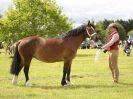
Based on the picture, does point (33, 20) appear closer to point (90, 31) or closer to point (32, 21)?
point (32, 21)

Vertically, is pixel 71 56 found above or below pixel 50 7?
below

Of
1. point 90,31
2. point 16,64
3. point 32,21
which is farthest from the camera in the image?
point 32,21

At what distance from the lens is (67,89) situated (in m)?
15.3

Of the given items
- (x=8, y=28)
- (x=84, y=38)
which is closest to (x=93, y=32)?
(x=84, y=38)

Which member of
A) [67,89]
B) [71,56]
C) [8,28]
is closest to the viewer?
[67,89]

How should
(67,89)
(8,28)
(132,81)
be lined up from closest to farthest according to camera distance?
(67,89) < (132,81) < (8,28)

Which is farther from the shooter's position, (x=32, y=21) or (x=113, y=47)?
(x=32, y=21)

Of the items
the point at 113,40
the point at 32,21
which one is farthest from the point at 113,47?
the point at 32,21

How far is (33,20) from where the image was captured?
5472 cm

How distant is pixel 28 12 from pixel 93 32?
1527 inches

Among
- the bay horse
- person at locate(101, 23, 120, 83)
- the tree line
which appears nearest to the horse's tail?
the bay horse

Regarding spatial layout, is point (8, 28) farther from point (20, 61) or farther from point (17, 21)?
point (20, 61)

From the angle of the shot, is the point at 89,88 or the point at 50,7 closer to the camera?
the point at 89,88

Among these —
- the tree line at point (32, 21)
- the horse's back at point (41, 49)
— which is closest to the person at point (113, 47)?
the horse's back at point (41, 49)
